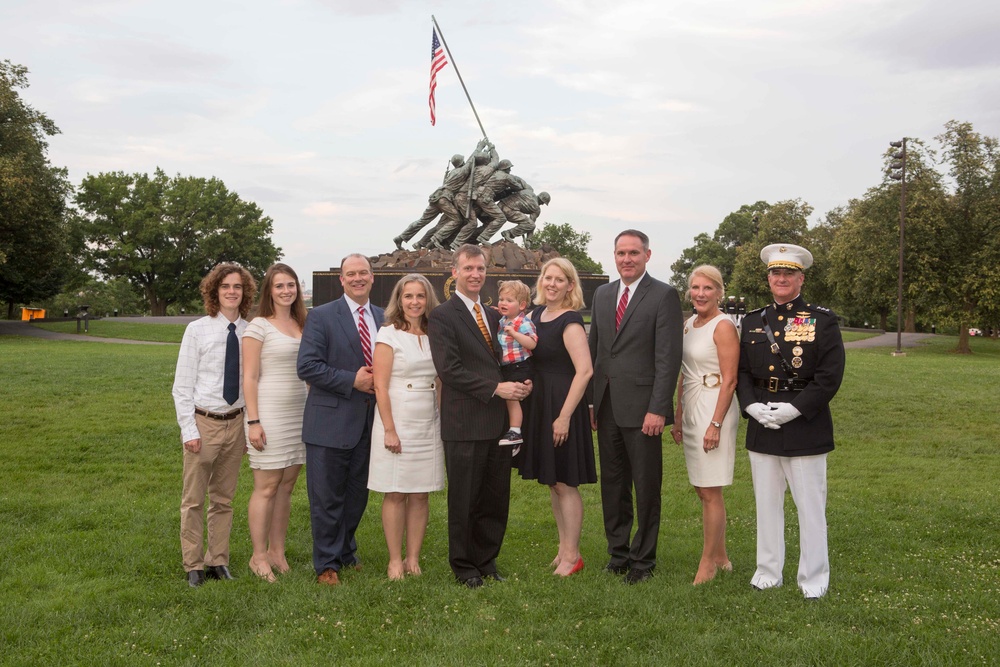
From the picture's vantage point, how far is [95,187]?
4994 centimetres

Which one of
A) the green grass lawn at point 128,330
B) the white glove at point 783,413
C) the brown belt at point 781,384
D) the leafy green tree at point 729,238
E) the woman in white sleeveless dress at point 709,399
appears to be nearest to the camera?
the white glove at point 783,413

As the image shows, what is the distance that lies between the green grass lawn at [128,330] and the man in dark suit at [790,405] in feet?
83.7

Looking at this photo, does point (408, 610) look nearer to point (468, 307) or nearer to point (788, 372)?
point (468, 307)

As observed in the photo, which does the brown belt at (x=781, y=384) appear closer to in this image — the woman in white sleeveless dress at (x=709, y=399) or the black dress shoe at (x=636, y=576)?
the woman in white sleeveless dress at (x=709, y=399)

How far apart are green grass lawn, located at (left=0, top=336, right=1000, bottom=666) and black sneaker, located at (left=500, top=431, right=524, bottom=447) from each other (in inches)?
32.5

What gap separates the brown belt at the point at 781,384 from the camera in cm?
455

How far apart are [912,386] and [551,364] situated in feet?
40.8

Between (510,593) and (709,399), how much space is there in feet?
5.25

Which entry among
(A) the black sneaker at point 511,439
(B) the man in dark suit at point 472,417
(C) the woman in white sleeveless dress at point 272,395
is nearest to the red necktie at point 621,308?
(B) the man in dark suit at point 472,417

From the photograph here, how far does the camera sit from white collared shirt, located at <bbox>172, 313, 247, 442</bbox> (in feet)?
15.8

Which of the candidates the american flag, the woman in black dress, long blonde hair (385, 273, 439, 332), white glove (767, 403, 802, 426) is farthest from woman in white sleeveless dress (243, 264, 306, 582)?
the american flag

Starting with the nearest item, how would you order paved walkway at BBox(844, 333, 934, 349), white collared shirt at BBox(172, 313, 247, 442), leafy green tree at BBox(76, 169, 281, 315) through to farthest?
1. white collared shirt at BBox(172, 313, 247, 442)
2. paved walkway at BBox(844, 333, 934, 349)
3. leafy green tree at BBox(76, 169, 281, 315)

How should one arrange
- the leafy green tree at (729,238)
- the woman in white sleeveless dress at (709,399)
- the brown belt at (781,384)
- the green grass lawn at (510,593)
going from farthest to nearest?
Result: the leafy green tree at (729,238) → the woman in white sleeveless dress at (709,399) → the brown belt at (781,384) → the green grass lawn at (510,593)

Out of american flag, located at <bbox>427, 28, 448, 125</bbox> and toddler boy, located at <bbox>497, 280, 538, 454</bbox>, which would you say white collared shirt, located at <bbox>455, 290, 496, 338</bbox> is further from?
american flag, located at <bbox>427, 28, 448, 125</bbox>
